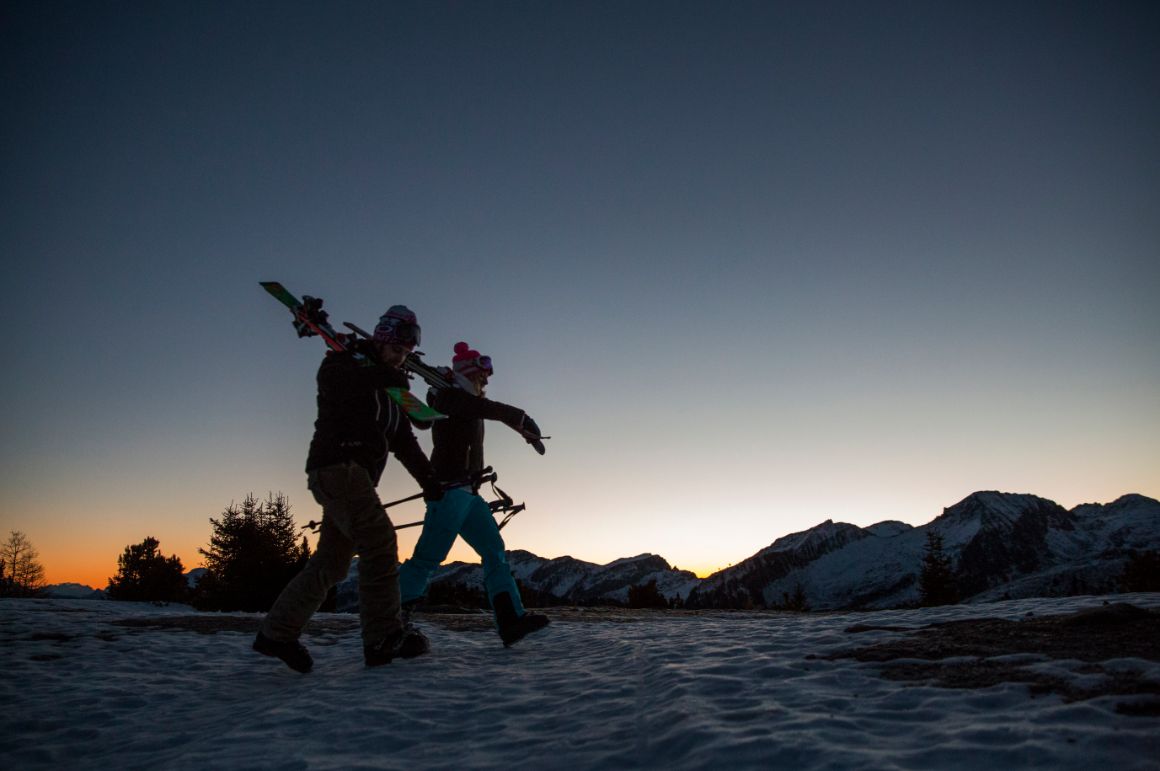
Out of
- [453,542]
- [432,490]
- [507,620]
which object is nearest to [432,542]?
[453,542]

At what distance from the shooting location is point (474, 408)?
5.91 meters

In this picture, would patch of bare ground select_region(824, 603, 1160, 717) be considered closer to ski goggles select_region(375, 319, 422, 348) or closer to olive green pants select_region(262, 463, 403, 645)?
olive green pants select_region(262, 463, 403, 645)

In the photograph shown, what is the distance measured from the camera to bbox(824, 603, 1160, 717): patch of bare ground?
8.54 feet

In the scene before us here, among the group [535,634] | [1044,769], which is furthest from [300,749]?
[535,634]

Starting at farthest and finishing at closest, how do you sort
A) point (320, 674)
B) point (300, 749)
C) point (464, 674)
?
point (320, 674) → point (464, 674) → point (300, 749)

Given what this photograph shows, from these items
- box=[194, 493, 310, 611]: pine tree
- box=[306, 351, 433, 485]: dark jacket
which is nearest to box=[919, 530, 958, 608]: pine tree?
box=[194, 493, 310, 611]: pine tree

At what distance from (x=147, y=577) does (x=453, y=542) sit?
1917 inches

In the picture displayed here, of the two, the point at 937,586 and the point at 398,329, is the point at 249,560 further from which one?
the point at 937,586

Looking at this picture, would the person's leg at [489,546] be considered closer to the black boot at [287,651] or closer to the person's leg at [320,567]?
the person's leg at [320,567]

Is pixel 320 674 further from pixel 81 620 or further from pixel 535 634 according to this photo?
pixel 81 620

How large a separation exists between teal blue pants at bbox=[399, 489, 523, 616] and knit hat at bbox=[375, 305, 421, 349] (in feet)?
5.12

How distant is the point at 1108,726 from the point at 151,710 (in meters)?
5.03

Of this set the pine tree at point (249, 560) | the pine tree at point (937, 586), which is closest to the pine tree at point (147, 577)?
the pine tree at point (249, 560)

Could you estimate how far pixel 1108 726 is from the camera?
211cm
